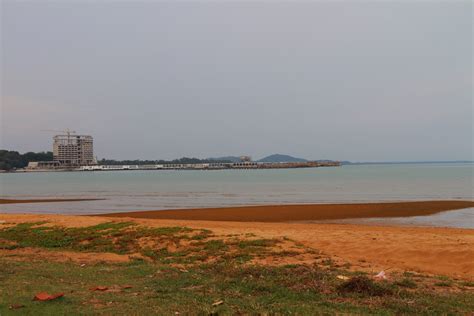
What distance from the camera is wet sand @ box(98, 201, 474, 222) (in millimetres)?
27000

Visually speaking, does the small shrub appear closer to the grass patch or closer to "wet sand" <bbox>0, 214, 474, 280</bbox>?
the grass patch

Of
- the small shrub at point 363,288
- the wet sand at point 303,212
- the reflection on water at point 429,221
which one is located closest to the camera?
the small shrub at point 363,288

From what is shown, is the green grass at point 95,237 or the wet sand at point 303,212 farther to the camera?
the wet sand at point 303,212

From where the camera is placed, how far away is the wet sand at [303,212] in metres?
27.0

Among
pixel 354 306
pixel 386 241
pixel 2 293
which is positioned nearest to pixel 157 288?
pixel 2 293

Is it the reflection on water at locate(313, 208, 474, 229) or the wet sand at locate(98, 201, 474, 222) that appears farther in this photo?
the wet sand at locate(98, 201, 474, 222)

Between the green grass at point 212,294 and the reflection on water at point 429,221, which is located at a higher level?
the green grass at point 212,294

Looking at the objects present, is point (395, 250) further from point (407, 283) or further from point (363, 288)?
point (363, 288)

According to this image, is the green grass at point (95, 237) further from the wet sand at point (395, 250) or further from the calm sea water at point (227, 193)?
the calm sea water at point (227, 193)

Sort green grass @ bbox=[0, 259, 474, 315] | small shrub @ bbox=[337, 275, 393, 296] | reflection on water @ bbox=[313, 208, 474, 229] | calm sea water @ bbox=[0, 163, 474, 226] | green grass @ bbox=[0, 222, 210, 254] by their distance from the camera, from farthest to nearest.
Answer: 1. calm sea water @ bbox=[0, 163, 474, 226]
2. reflection on water @ bbox=[313, 208, 474, 229]
3. green grass @ bbox=[0, 222, 210, 254]
4. small shrub @ bbox=[337, 275, 393, 296]
5. green grass @ bbox=[0, 259, 474, 315]

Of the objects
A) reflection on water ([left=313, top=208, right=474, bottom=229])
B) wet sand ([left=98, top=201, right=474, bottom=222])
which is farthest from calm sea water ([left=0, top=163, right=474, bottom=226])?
reflection on water ([left=313, top=208, right=474, bottom=229])

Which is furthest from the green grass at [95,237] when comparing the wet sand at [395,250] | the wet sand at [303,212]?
the wet sand at [303,212]

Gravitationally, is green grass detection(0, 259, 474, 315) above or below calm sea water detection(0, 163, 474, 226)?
above

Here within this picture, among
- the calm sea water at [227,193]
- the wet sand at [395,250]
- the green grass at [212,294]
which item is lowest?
the calm sea water at [227,193]
